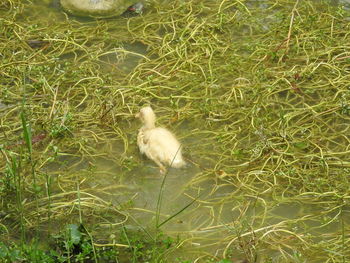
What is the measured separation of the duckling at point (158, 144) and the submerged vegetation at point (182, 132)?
0.27ft

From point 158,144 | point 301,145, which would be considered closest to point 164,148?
point 158,144

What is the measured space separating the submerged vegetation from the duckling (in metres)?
0.08

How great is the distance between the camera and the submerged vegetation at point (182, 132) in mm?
4363

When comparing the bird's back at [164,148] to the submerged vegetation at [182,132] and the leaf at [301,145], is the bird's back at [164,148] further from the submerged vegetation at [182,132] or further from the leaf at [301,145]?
the leaf at [301,145]

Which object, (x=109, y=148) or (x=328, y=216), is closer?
(x=328, y=216)

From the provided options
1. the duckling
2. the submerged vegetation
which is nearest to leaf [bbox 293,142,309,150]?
the submerged vegetation

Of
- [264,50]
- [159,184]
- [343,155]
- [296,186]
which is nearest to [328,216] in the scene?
[296,186]

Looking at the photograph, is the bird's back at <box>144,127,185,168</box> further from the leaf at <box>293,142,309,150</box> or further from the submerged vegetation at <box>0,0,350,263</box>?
the leaf at <box>293,142,309,150</box>

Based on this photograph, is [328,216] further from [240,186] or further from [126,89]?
[126,89]

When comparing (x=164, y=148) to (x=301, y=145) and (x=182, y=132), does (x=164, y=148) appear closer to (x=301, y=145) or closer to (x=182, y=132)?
(x=182, y=132)

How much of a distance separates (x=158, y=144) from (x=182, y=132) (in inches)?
14.1

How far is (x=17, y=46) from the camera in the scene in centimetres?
620

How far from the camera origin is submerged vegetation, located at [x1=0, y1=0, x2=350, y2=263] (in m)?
4.36

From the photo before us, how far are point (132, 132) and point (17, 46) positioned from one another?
1488 millimetres
